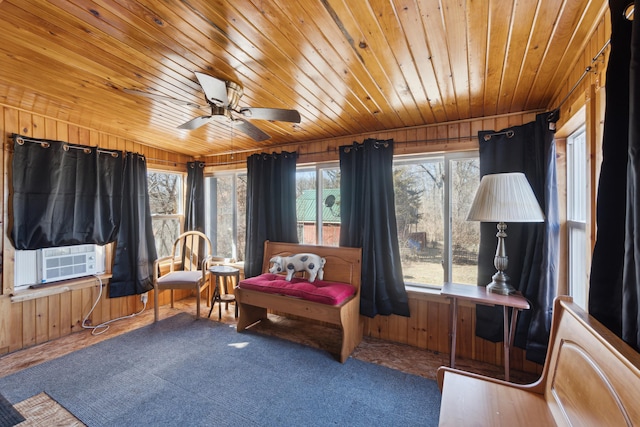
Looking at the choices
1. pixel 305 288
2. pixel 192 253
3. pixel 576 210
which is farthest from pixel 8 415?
pixel 576 210

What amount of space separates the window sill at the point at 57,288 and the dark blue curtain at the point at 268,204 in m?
1.72

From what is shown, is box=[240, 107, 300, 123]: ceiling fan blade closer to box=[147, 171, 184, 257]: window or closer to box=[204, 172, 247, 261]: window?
box=[204, 172, 247, 261]: window

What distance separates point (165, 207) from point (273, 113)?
3.18 metres

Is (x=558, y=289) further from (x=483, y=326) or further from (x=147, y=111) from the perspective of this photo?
(x=147, y=111)

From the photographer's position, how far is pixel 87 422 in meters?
1.76

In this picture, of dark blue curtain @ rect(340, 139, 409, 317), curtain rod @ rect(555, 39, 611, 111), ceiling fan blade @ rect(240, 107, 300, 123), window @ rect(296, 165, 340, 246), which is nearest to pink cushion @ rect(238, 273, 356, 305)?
dark blue curtain @ rect(340, 139, 409, 317)

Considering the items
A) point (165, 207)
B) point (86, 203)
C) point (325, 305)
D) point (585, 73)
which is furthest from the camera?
point (165, 207)

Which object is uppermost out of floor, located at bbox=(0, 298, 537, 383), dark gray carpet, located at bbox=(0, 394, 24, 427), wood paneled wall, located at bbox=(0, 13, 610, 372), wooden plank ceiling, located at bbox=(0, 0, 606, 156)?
wooden plank ceiling, located at bbox=(0, 0, 606, 156)

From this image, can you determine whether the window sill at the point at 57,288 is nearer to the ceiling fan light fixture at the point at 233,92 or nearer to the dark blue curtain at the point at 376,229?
the ceiling fan light fixture at the point at 233,92

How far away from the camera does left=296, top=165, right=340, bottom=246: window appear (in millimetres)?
3411

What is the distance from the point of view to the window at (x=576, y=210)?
1962 millimetres

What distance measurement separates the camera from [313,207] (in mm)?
3557

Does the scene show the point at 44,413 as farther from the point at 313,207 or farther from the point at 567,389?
the point at 567,389

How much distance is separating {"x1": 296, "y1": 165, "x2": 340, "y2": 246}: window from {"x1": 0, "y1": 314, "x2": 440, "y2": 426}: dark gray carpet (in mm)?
1310
